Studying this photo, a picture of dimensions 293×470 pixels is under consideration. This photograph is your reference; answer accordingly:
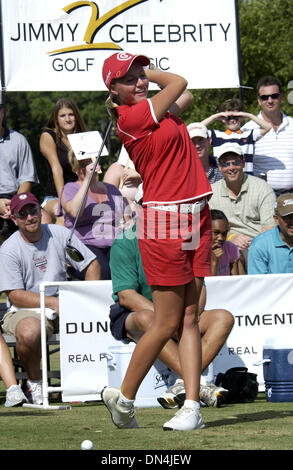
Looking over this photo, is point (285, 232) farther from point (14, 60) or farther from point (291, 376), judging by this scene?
point (14, 60)

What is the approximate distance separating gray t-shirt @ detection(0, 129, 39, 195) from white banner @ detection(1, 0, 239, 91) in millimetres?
796

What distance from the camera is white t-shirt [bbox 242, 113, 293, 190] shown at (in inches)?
415

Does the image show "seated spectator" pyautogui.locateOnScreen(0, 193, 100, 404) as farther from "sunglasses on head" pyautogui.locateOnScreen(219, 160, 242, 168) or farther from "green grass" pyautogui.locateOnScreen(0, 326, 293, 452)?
"sunglasses on head" pyautogui.locateOnScreen(219, 160, 242, 168)

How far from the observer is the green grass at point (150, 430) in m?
5.12

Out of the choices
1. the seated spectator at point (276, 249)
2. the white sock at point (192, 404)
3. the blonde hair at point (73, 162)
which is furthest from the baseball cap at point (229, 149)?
the white sock at point (192, 404)

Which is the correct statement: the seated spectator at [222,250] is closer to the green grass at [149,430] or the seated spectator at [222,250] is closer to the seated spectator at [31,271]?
the seated spectator at [31,271]

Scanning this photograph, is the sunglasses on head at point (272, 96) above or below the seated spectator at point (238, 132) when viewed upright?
above

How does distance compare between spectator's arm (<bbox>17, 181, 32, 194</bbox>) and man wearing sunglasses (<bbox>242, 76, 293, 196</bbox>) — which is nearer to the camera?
spectator's arm (<bbox>17, 181, 32, 194</bbox>)

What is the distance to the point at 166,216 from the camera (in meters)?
5.70

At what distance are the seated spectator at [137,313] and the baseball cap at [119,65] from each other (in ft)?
6.71

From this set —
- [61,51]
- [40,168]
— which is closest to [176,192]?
[61,51]

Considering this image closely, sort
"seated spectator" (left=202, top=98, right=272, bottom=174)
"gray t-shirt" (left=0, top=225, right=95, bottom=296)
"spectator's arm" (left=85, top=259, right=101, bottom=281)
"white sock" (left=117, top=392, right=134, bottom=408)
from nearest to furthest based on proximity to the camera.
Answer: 1. "white sock" (left=117, top=392, right=134, bottom=408)
2. "gray t-shirt" (left=0, top=225, right=95, bottom=296)
3. "spectator's arm" (left=85, top=259, right=101, bottom=281)
4. "seated spectator" (left=202, top=98, right=272, bottom=174)

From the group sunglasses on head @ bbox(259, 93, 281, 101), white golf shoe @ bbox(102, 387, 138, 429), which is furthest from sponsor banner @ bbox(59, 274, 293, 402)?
sunglasses on head @ bbox(259, 93, 281, 101)

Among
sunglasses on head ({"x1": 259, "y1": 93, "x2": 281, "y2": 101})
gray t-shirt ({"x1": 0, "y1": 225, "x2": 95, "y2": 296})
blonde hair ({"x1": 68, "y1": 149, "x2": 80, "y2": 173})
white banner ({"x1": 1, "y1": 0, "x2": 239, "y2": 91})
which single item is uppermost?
white banner ({"x1": 1, "y1": 0, "x2": 239, "y2": 91})
